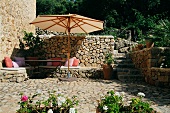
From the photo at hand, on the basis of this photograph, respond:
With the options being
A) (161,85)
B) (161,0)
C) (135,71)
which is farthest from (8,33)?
(161,0)

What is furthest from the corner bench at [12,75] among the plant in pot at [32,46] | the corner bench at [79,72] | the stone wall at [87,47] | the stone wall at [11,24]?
the stone wall at [87,47]

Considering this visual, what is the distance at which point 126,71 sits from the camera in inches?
330

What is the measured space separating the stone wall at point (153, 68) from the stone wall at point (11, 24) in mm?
5711

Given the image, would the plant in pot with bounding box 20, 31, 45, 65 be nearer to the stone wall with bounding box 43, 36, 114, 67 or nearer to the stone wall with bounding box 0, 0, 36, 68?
the stone wall with bounding box 0, 0, 36, 68

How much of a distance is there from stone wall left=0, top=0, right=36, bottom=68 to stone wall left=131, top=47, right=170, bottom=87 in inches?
225

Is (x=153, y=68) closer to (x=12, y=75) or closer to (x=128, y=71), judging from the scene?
(x=128, y=71)

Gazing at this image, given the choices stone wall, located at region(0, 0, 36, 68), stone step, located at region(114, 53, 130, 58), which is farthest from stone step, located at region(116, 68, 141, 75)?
stone wall, located at region(0, 0, 36, 68)

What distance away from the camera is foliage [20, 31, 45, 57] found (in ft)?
32.8

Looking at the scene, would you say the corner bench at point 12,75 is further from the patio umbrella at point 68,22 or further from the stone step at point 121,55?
the stone step at point 121,55

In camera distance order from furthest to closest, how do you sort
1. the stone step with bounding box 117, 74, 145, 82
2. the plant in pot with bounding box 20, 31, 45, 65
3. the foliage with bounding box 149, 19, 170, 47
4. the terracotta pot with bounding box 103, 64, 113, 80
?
the plant in pot with bounding box 20, 31, 45, 65, the terracotta pot with bounding box 103, 64, 113, 80, the stone step with bounding box 117, 74, 145, 82, the foliage with bounding box 149, 19, 170, 47

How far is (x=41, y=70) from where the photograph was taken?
9125 millimetres

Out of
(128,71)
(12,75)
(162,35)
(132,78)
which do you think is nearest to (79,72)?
(128,71)

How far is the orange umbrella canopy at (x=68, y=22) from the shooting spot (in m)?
7.06

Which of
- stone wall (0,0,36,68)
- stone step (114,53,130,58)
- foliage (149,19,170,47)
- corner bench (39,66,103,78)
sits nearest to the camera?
foliage (149,19,170,47)
